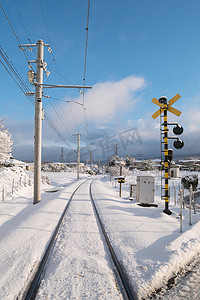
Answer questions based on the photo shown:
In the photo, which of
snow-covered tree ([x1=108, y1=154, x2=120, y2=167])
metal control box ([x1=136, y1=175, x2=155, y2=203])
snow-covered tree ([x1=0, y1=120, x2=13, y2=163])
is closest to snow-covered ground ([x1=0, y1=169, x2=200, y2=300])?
metal control box ([x1=136, y1=175, x2=155, y2=203])

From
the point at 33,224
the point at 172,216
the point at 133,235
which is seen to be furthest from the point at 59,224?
the point at 172,216

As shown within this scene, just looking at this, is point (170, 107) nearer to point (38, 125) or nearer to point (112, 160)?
point (38, 125)

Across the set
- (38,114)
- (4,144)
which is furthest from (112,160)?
(38,114)

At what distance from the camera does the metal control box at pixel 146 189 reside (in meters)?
9.41

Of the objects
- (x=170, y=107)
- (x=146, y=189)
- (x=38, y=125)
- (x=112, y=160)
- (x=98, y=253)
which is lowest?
(x=98, y=253)

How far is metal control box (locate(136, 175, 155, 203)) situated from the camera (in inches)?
371

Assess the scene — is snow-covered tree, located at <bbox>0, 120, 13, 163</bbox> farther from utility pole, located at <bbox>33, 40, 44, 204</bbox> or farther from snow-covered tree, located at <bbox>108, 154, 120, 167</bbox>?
snow-covered tree, located at <bbox>108, 154, 120, 167</bbox>

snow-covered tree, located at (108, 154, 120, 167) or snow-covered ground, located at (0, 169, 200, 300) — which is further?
snow-covered tree, located at (108, 154, 120, 167)

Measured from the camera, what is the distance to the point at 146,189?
948cm

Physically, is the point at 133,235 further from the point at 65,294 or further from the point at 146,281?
the point at 65,294

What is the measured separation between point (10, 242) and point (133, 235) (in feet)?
10.7

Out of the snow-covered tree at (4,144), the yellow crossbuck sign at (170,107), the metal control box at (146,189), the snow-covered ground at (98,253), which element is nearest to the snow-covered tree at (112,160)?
the snow-covered tree at (4,144)

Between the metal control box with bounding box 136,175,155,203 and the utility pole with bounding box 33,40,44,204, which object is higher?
the utility pole with bounding box 33,40,44,204

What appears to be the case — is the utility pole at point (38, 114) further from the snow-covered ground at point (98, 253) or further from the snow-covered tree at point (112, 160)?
the snow-covered tree at point (112, 160)
